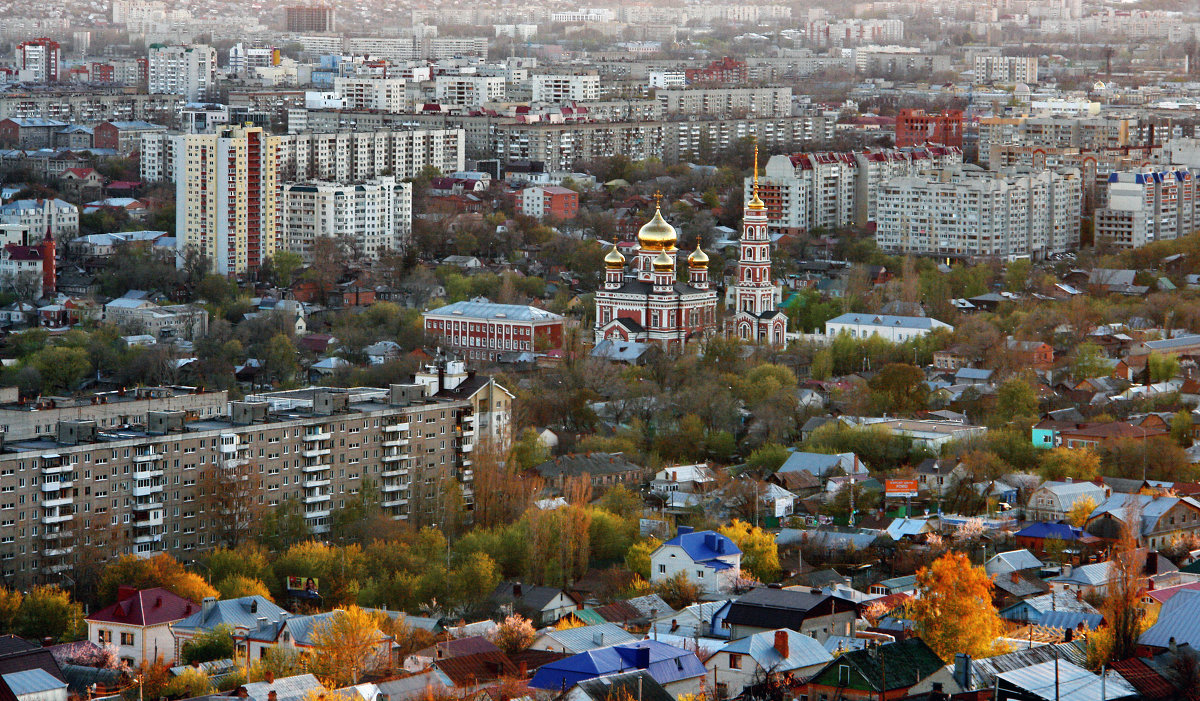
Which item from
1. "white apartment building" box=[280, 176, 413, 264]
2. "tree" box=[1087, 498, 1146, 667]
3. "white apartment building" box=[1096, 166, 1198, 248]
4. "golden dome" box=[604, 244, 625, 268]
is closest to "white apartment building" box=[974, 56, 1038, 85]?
"white apartment building" box=[1096, 166, 1198, 248]

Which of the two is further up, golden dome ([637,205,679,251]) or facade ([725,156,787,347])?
golden dome ([637,205,679,251])

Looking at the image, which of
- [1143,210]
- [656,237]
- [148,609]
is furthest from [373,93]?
[148,609]

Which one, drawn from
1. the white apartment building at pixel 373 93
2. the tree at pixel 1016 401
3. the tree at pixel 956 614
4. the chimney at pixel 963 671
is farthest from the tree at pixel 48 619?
the white apartment building at pixel 373 93

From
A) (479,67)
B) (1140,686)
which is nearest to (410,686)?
(1140,686)

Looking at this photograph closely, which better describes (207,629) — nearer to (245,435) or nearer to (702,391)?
(245,435)

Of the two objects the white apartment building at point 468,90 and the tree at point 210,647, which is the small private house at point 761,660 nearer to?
the tree at point 210,647

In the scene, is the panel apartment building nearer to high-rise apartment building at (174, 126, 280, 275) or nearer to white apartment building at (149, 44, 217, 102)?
high-rise apartment building at (174, 126, 280, 275)
